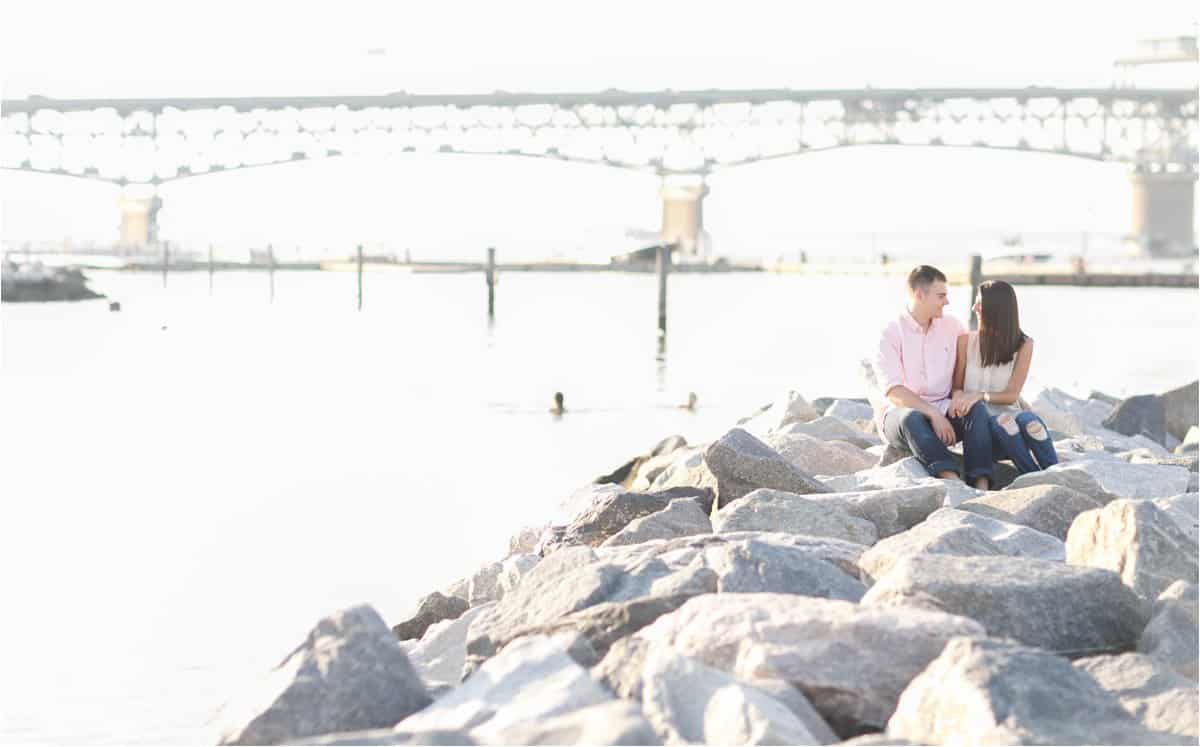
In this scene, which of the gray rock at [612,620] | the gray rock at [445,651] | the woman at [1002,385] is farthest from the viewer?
the woman at [1002,385]

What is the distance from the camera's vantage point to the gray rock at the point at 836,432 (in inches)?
408

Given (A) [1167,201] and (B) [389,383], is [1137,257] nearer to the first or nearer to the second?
(A) [1167,201]

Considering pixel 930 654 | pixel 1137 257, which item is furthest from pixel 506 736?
pixel 1137 257

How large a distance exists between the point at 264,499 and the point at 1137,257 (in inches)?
3405

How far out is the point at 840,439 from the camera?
1041 cm

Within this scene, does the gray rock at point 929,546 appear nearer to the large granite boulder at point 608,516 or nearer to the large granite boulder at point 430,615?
the large granite boulder at point 608,516

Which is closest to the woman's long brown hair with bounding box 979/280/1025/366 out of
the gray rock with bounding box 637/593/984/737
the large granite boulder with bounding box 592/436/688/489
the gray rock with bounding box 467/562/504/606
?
the gray rock with bounding box 467/562/504/606

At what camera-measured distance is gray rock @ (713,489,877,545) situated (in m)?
6.57

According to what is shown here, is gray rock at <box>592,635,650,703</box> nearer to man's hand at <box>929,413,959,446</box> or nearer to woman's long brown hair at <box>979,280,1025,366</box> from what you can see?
woman's long brown hair at <box>979,280,1025,366</box>

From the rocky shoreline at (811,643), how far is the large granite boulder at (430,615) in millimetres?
485

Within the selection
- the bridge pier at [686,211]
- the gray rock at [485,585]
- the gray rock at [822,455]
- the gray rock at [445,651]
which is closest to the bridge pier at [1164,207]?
the bridge pier at [686,211]

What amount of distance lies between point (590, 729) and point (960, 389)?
13.8ft

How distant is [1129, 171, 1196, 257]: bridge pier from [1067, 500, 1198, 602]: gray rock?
98.7 meters

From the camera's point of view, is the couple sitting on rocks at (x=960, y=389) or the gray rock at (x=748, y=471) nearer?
the gray rock at (x=748, y=471)
